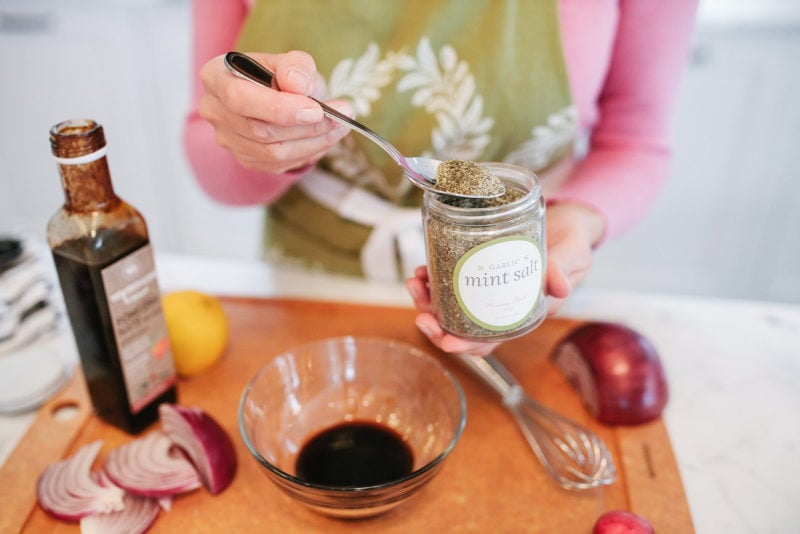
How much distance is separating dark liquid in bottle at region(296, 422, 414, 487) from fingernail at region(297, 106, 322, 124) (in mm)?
299

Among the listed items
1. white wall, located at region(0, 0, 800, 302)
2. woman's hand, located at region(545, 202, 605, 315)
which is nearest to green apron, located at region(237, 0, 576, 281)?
woman's hand, located at region(545, 202, 605, 315)

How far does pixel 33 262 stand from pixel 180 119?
1.28 meters

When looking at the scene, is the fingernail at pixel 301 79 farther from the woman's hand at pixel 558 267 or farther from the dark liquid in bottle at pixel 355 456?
the dark liquid in bottle at pixel 355 456

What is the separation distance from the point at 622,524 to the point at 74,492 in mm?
487

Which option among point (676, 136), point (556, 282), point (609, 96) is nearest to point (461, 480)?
point (556, 282)

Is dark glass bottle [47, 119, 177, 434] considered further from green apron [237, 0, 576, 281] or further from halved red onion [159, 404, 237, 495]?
green apron [237, 0, 576, 281]

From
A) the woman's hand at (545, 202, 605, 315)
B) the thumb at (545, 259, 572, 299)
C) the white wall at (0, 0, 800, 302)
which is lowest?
the white wall at (0, 0, 800, 302)

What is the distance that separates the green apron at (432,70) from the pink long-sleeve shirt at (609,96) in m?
0.04

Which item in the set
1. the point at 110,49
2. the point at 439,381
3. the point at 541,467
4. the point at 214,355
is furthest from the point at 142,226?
the point at 110,49

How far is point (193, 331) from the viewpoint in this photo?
774 millimetres

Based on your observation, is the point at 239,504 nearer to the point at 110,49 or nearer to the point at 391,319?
the point at 391,319

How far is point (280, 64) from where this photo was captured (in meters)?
0.56

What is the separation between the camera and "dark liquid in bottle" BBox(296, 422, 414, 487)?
1.99 feet

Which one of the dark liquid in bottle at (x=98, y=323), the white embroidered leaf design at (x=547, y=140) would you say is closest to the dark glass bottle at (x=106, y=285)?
the dark liquid in bottle at (x=98, y=323)
